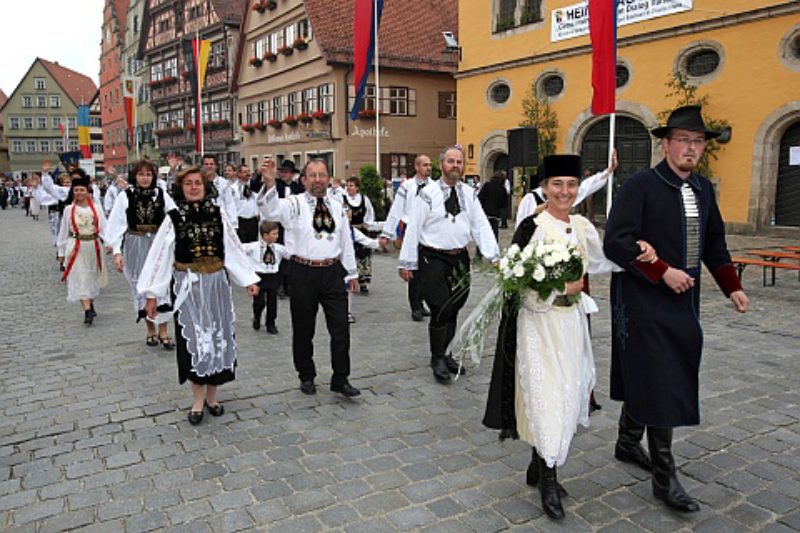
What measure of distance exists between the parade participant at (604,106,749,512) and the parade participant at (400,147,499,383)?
2377mm

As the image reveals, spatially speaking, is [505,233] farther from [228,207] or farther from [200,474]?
[200,474]

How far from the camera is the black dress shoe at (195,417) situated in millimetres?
4930

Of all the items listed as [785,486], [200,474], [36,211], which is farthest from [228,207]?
[36,211]

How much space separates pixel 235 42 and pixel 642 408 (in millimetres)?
39492

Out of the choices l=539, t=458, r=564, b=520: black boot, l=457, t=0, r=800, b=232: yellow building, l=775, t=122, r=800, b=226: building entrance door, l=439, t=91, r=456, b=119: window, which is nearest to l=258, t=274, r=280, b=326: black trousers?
l=539, t=458, r=564, b=520: black boot

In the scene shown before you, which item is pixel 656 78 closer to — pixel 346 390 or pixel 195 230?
pixel 346 390

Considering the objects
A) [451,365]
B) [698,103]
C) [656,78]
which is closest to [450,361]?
[451,365]

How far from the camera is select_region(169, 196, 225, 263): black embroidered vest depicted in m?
5.05

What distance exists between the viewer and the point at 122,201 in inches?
289

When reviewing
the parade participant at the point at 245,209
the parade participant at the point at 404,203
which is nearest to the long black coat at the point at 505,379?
the parade participant at the point at 404,203

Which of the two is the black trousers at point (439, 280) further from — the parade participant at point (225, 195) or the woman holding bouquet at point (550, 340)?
the parade participant at point (225, 195)

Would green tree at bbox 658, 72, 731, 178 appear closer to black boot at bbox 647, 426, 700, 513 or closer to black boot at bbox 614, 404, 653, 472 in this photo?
black boot at bbox 614, 404, 653, 472

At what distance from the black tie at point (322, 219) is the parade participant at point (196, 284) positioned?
0.75 m

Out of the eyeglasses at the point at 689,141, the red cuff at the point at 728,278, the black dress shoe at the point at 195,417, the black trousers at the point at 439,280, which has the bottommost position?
the black dress shoe at the point at 195,417
